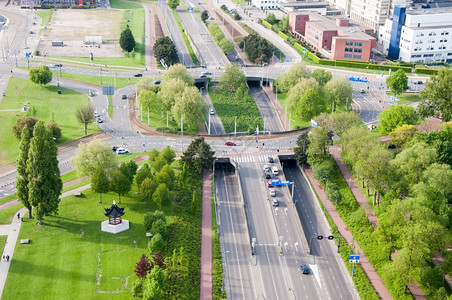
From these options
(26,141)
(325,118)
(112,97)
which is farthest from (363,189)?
(112,97)

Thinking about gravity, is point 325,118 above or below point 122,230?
above

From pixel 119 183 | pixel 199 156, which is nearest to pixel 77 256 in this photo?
pixel 119 183

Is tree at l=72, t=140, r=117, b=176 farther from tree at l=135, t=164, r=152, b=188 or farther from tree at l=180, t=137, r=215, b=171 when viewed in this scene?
tree at l=180, t=137, r=215, b=171

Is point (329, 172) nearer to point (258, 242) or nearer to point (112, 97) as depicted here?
point (258, 242)

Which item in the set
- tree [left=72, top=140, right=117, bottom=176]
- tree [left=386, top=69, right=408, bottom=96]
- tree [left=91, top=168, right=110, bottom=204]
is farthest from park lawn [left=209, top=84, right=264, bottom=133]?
tree [left=91, top=168, right=110, bottom=204]

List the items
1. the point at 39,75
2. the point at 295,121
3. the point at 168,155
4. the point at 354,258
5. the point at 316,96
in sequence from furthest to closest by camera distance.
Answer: the point at 39,75 → the point at 295,121 → the point at 316,96 → the point at 168,155 → the point at 354,258

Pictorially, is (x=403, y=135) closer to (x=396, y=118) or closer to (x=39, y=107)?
(x=396, y=118)
